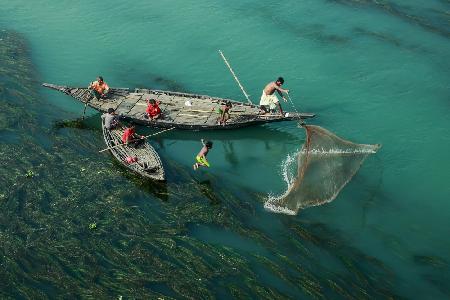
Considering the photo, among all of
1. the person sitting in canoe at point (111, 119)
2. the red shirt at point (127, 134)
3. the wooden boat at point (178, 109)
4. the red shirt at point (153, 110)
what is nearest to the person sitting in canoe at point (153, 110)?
the red shirt at point (153, 110)

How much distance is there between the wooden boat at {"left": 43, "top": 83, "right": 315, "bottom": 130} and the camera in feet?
69.5

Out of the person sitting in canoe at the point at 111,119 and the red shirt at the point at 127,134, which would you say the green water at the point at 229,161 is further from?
the red shirt at the point at 127,134

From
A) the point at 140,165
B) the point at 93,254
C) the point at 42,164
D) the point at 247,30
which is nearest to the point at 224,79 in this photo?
the point at 247,30

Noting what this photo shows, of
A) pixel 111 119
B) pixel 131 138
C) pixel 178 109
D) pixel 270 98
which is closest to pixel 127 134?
pixel 131 138

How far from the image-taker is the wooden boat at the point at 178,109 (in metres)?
21.2

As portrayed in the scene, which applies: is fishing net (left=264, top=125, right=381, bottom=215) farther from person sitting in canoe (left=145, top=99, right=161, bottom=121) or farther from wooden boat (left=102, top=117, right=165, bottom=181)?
person sitting in canoe (left=145, top=99, right=161, bottom=121)

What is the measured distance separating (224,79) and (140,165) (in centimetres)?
917

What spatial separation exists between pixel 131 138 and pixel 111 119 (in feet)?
4.93

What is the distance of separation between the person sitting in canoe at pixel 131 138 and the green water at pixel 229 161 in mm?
1277

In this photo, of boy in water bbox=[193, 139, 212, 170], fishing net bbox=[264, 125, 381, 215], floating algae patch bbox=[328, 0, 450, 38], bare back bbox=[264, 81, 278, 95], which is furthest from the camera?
floating algae patch bbox=[328, 0, 450, 38]

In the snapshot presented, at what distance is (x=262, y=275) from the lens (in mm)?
15352

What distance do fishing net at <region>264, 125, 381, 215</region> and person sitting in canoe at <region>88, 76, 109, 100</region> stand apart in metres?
10.6

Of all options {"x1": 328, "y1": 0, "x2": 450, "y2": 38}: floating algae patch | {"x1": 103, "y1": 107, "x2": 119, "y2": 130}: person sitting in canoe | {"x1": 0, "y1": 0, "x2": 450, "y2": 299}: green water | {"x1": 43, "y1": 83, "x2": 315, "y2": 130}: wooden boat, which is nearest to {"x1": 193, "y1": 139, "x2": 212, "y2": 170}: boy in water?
{"x1": 0, "y1": 0, "x2": 450, "y2": 299}: green water

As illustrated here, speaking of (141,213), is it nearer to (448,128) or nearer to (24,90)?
(24,90)
